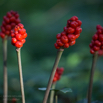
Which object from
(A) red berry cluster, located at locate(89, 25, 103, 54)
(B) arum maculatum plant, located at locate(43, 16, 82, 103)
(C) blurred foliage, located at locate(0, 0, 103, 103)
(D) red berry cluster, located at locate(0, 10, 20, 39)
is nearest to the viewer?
(B) arum maculatum plant, located at locate(43, 16, 82, 103)

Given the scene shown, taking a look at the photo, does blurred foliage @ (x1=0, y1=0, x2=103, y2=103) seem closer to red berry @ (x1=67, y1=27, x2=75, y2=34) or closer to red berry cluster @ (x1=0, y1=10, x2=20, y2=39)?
red berry cluster @ (x1=0, y1=10, x2=20, y2=39)

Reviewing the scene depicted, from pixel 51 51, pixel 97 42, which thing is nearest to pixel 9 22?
pixel 97 42

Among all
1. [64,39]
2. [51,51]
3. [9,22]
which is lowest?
[64,39]

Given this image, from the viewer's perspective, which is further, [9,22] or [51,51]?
[51,51]

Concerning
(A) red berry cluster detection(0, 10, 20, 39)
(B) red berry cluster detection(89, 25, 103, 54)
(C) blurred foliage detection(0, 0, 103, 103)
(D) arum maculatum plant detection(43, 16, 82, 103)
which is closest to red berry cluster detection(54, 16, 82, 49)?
(D) arum maculatum plant detection(43, 16, 82, 103)

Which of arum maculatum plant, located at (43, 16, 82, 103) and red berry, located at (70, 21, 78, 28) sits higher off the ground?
red berry, located at (70, 21, 78, 28)

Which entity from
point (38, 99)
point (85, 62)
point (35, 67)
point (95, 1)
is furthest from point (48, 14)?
point (38, 99)

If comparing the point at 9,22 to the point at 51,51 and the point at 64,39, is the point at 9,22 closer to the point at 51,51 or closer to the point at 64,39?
the point at 64,39

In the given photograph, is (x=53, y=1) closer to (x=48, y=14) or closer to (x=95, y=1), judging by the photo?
(x=48, y=14)
